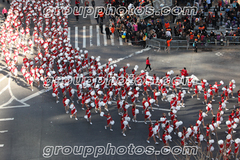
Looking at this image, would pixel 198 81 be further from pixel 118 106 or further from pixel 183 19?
pixel 183 19

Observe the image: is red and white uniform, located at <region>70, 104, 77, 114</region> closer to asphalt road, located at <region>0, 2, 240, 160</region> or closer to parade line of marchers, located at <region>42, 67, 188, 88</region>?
asphalt road, located at <region>0, 2, 240, 160</region>

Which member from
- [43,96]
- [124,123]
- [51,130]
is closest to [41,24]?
[43,96]

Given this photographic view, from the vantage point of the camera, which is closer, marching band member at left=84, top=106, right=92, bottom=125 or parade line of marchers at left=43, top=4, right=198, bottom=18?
marching band member at left=84, top=106, right=92, bottom=125
